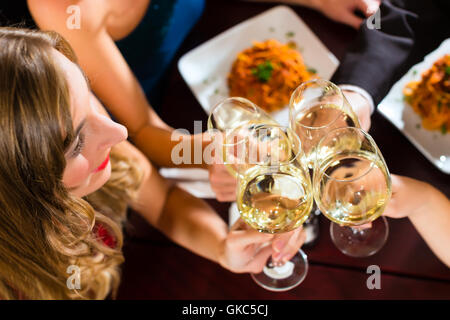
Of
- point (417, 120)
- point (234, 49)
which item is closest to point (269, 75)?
point (234, 49)

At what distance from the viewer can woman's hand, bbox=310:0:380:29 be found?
1.64 meters

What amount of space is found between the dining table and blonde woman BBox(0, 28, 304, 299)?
0.15ft

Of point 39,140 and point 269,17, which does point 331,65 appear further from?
point 39,140

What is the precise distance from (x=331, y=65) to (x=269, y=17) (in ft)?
0.98

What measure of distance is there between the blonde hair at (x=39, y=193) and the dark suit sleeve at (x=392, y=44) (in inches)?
32.4

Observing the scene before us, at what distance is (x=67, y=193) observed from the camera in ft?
3.63

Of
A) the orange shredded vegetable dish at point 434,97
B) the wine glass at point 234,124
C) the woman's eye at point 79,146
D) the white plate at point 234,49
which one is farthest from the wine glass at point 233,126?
the orange shredded vegetable dish at point 434,97

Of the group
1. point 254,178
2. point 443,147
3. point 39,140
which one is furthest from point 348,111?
point 39,140

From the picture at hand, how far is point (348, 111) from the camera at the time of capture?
1190mm

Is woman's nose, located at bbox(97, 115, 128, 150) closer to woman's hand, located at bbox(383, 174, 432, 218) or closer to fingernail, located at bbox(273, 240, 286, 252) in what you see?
fingernail, located at bbox(273, 240, 286, 252)

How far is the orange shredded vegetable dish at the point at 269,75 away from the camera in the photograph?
156 cm

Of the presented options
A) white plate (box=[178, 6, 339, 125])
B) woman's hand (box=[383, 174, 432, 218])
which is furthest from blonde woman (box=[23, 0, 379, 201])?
woman's hand (box=[383, 174, 432, 218])

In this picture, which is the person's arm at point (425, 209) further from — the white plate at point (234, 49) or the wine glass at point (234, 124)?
the white plate at point (234, 49)

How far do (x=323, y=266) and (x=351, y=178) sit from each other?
425mm
